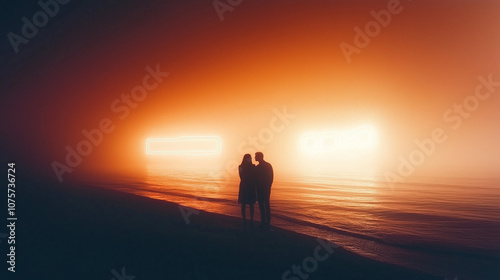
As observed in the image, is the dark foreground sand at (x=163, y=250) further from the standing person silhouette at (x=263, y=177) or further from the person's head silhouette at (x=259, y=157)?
the person's head silhouette at (x=259, y=157)

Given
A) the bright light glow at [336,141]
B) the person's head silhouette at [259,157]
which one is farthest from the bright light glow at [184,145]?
the person's head silhouette at [259,157]

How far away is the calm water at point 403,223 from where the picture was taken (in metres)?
9.84

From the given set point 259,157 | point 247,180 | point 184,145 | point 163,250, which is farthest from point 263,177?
point 184,145

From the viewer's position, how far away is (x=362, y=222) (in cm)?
1498

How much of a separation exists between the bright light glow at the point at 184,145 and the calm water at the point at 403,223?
77.7 metres

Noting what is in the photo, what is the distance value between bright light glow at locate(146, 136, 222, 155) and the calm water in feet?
255

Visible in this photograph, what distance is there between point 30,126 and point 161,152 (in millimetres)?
31365

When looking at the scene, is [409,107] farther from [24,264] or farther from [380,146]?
[24,264]

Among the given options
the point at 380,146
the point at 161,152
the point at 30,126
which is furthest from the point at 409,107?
the point at 30,126

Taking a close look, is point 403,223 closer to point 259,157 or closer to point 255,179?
point 255,179

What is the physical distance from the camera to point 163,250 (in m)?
9.44

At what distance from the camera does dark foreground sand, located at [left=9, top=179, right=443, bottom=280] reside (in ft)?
25.6

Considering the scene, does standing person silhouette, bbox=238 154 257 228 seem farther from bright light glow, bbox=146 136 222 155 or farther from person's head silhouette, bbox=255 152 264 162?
bright light glow, bbox=146 136 222 155

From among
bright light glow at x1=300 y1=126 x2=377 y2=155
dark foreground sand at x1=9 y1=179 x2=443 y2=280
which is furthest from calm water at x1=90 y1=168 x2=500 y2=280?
bright light glow at x1=300 y1=126 x2=377 y2=155
